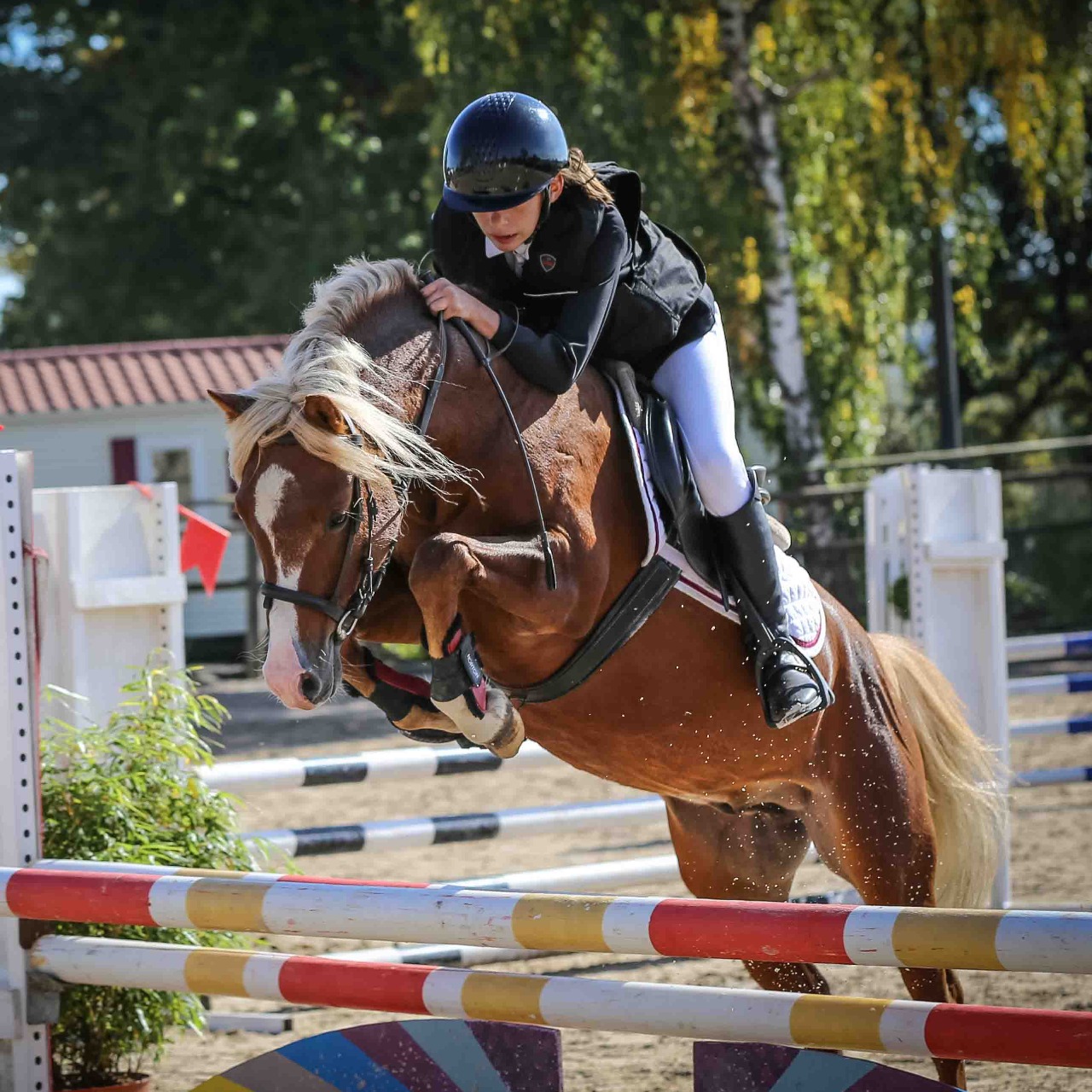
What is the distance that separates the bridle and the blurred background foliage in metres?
8.50

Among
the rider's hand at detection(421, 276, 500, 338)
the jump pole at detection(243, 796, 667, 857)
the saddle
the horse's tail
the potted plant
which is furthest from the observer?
the jump pole at detection(243, 796, 667, 857)

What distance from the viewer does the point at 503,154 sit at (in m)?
2.91

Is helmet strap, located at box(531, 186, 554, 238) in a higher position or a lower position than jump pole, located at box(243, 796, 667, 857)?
higher

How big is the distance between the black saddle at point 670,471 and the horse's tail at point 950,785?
91 centimetres

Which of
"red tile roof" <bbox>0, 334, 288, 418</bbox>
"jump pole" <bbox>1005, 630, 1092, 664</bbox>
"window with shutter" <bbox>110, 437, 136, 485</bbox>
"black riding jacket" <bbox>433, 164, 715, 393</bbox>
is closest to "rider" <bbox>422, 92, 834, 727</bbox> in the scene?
"black riding jacket" <bbox>433, 164, 715, 393</bbox>

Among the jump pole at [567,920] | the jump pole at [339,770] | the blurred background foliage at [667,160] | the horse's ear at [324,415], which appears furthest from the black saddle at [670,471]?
the blurred background foliage at [667,160]

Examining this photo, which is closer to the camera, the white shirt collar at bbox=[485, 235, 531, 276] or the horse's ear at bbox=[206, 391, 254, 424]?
the horse's ear at bbox=[206, 391, 254, 424]

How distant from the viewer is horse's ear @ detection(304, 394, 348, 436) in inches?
103

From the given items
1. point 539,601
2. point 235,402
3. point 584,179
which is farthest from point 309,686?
point 584,179

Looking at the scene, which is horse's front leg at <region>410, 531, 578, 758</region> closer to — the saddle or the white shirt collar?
the saddle

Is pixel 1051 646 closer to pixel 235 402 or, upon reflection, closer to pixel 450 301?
pixel 450 301

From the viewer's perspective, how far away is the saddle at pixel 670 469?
3141 millimetres

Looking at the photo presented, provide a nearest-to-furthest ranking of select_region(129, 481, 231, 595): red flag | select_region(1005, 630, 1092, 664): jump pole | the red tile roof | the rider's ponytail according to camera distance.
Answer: the rider's ponytail < select_region(129, 481, 231, 595): red flag < select_region(1005, 630, 1092, 664): jump pole < the red tile roof

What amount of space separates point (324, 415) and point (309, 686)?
0.50 metres
